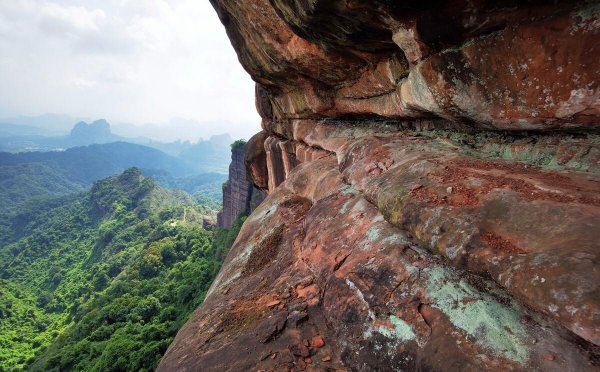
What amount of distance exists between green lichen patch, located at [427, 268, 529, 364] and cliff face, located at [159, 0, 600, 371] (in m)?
0.02

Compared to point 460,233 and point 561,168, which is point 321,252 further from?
point 561,168

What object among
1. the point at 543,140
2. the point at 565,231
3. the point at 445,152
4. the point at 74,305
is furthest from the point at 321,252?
the point at 74,305

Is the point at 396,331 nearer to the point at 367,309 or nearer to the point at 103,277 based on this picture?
the point at 367,309

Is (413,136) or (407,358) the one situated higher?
(413,136)

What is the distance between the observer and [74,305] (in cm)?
6178

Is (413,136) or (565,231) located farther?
(413,136)

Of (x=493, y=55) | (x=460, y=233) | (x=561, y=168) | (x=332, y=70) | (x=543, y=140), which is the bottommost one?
(x=460, y=233)

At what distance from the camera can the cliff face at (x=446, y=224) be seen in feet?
12.7

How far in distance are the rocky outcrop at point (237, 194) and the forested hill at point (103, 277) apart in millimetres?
4157

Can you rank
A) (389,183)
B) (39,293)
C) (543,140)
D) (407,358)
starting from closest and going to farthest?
(407,358) → (543,140) → (389,183) → (39,293)

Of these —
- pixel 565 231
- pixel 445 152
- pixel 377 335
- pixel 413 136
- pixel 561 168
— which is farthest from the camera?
pixel 413 136

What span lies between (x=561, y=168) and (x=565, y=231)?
2.18m

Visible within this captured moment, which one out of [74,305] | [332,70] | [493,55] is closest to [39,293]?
[74,305]

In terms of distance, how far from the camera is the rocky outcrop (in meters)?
54.2
